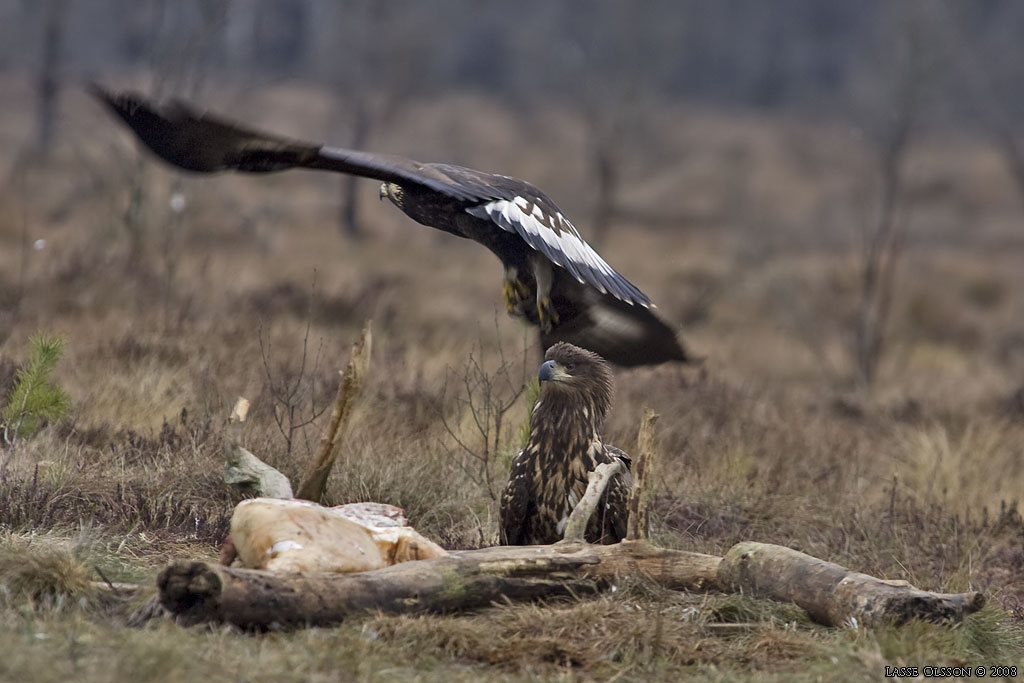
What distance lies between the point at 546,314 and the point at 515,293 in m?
0.17

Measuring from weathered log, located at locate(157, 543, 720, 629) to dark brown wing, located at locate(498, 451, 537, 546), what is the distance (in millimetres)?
408

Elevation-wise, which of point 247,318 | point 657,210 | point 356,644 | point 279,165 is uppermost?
point 657,210

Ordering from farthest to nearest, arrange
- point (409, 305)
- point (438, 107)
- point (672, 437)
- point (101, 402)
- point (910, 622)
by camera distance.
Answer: point (438, 107)
point (409, 305)
point (672, 437)
point (101, 402)
point (910, 622)

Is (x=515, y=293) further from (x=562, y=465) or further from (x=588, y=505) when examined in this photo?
(x=588, y=505)

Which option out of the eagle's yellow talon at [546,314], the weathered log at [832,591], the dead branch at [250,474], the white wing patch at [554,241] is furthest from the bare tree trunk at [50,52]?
the weathered log at [832,591]

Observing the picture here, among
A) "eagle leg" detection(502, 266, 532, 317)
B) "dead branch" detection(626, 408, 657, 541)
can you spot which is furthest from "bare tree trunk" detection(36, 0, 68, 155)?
"dead branch" detection(626, 408, 657, 541)

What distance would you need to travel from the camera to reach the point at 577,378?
4.40 meters

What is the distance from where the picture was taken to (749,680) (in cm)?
347

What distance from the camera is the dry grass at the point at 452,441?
3.52m

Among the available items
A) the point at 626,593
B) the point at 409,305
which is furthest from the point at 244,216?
the point at 626,593

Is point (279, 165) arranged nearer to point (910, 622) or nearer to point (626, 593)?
point (626, 593)

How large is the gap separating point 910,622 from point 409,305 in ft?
30.5

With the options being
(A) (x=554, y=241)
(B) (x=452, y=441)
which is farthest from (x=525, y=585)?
(B) (x=452, y=441)

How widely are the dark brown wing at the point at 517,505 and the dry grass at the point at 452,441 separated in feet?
1.67
